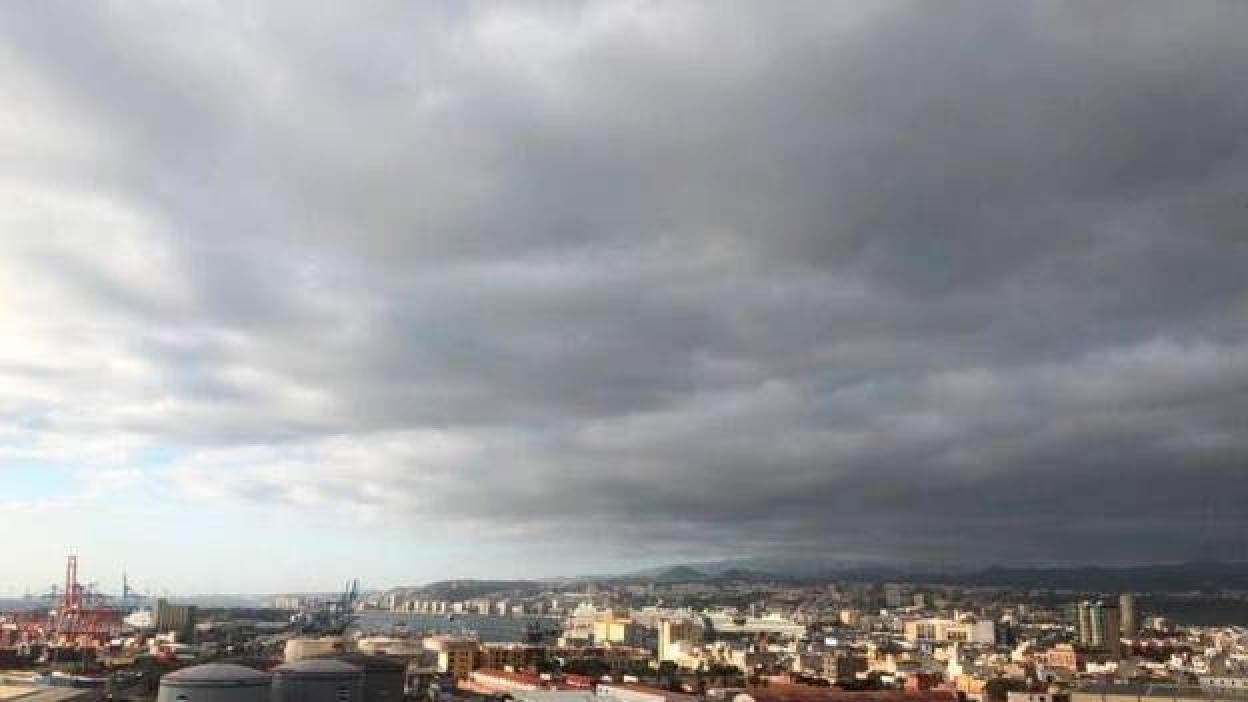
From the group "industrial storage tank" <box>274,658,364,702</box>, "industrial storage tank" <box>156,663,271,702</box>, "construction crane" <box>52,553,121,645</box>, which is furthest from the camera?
"construction crane" <box>52,553,121,645</box>

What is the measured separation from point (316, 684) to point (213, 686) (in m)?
4.09

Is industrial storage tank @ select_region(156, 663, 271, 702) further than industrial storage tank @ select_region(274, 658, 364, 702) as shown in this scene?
No

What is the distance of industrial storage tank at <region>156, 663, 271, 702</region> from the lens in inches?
1214

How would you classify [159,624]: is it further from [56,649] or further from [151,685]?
[151,685]

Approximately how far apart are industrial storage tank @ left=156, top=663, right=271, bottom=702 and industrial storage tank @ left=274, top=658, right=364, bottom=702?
209 centimetres

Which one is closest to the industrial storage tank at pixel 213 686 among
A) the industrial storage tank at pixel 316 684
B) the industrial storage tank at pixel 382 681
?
the industrial storage tank at pixel 316 684

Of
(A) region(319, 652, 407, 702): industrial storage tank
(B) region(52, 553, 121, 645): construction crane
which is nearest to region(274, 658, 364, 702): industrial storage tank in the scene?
(A) region(319, 652, 407, 702): industrial storage tank

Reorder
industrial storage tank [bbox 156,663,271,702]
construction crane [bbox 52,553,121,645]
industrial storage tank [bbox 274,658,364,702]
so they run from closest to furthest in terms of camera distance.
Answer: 1. industrial storage tank [bbox 156,663,271,702]
2. industrial storage tank [bbox 274,658,364,702]
3. construction crane [bbox 52,553,121,645]

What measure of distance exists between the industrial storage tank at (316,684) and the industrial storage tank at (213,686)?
209cm

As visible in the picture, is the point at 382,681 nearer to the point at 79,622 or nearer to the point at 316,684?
the point at 316,684

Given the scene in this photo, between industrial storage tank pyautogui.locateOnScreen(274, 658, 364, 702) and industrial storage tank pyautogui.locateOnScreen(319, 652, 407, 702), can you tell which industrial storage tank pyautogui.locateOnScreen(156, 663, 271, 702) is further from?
industrial storage tank pyautogui.locateOnScreen(319, 652, 407, 702)

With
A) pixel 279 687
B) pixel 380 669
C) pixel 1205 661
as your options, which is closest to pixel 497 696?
pixel 380 669

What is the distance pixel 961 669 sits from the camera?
63.2 m

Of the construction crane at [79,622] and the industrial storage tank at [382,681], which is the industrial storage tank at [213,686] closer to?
the industrial storage tank at [382,681]
